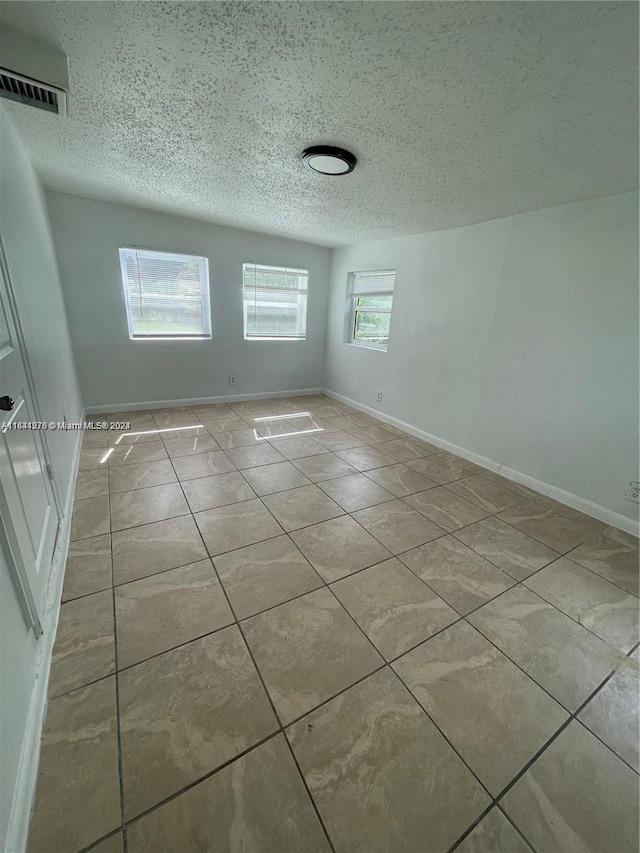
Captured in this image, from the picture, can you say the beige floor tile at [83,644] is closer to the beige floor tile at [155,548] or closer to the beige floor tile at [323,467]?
the beige floor tile at [155,548]

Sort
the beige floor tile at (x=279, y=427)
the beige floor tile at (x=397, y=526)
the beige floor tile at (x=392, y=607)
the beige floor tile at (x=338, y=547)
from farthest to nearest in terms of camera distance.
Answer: the beige floor tile at (x=279, y=427), the beige floor tile at (x=397, y=526), the beige floor tile at (x=338, y=547), the beige floor tile at (x=392, y=607)

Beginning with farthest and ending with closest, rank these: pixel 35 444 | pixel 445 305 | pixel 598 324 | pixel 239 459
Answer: pixel 445 305
pixel 239 459
pixel 598 324
pixel 35 444

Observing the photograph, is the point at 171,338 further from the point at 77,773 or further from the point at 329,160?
the point at 77,773

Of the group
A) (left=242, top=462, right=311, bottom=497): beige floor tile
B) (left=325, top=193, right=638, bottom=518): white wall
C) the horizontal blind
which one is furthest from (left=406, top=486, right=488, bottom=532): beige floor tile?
the horizontal blind

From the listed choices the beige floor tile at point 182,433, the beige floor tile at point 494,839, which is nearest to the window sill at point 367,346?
the beige floor tile at point 182,433

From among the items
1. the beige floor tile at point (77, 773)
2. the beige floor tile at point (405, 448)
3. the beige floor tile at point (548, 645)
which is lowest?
the beige floor tile at point (548, 645)

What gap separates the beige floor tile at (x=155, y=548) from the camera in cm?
173

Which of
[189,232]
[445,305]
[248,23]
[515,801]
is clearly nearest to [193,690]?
[515,801]

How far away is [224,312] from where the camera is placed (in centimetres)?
429

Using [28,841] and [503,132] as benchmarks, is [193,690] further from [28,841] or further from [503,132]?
[503,132]

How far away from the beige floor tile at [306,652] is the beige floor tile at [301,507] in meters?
0.63

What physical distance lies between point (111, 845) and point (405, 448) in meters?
3.14

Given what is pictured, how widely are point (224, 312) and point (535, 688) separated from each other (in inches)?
176

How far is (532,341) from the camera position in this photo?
8.81 feet
